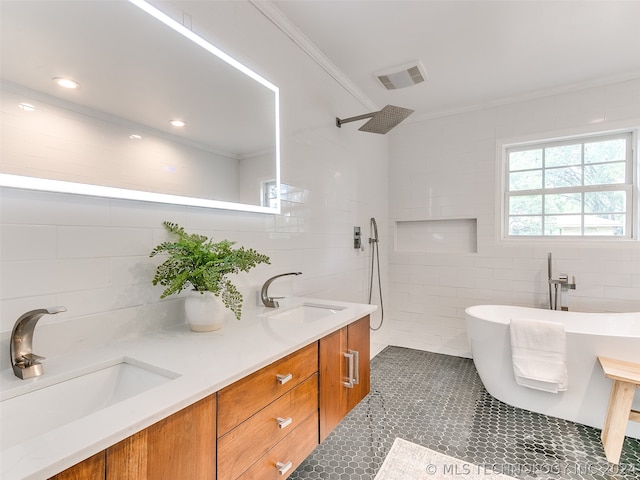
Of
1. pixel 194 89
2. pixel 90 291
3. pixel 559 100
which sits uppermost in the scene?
pixel 559 100

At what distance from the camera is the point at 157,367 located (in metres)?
0.97

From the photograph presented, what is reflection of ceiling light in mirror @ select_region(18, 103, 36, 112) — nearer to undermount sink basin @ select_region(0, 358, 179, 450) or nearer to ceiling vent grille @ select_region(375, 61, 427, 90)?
undermount sink basin @ select_region(0, 358, 179, 450)

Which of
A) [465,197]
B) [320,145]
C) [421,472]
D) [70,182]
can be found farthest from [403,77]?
[421,472]

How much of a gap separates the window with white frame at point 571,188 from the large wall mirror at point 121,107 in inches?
110

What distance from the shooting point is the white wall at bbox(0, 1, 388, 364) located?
1033mm

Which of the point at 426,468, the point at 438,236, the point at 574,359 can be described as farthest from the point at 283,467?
the point at 438,236

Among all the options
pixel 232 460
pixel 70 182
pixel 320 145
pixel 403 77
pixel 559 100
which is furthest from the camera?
pixel 559 100

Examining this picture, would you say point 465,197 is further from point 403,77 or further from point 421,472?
point 421,472

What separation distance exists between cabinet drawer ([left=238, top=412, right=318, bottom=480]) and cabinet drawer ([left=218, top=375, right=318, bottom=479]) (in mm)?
23

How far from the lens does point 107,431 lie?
652 mm

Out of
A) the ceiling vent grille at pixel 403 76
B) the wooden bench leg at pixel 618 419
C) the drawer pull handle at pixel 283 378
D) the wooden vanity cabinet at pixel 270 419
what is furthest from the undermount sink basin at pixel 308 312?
the ceiling vent grille at pixel 403 76

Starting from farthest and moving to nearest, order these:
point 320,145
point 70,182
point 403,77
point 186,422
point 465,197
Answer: point 465,197 < point 403,77 < point 320,145 < point 70,182 < point 186,422

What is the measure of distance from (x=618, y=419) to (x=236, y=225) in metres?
2.40

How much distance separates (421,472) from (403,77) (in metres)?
2.79
